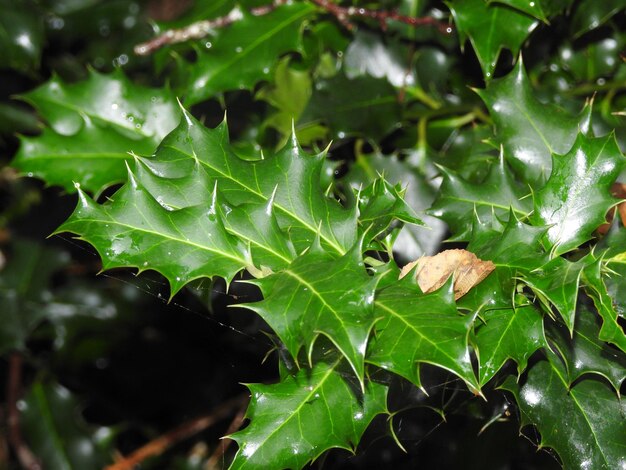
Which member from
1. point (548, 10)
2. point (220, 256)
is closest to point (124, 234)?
point (220, 256)

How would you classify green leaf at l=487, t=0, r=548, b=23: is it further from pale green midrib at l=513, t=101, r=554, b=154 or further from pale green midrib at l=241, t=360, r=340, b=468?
pale green midrib at l=241, t=360, r=340, b=468

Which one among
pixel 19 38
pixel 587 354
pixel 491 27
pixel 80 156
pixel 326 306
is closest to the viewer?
pixel 326 306

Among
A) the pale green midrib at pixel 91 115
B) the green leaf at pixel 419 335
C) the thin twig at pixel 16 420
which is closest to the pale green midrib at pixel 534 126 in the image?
the green leaf at pixel 419 335

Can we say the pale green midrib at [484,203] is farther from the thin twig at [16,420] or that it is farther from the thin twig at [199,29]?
the thin twig at [16,420]

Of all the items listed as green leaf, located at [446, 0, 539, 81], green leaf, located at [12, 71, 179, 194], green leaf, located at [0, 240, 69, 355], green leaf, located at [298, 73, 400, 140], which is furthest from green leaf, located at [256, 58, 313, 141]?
green leaf, located at [0, 240, 69, 355]

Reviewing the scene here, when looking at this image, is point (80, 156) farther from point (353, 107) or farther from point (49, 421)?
point (49, 421)

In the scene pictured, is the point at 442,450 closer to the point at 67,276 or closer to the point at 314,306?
the point at 314,306

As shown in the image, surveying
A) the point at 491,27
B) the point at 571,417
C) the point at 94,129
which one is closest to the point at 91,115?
the point at 94,129
